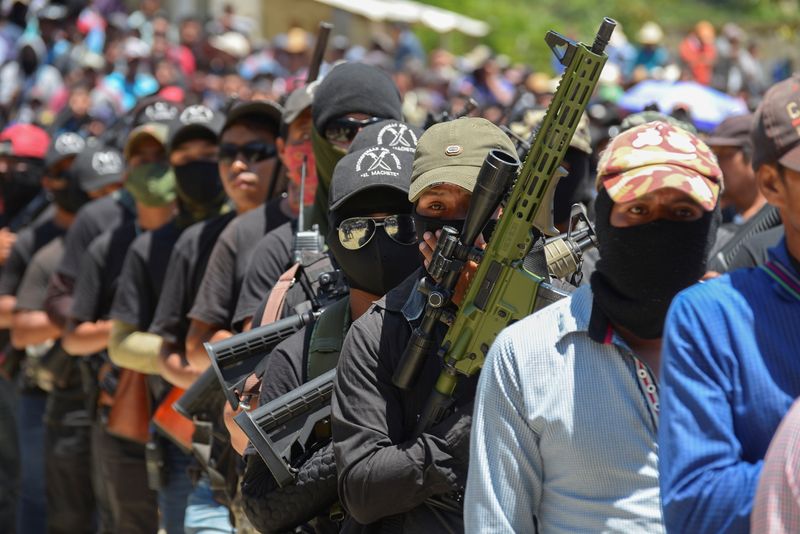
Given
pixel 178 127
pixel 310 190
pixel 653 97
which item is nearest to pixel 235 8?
pixel 653 97

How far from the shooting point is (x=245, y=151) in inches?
242

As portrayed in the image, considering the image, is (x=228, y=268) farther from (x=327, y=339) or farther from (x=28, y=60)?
(x=28, y=60)

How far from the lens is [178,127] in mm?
6910

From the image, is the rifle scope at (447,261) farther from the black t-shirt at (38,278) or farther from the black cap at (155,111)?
the black t-shirt at (38,278)

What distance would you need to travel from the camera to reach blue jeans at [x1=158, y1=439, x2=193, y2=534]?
632cm

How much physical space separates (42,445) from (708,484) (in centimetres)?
685

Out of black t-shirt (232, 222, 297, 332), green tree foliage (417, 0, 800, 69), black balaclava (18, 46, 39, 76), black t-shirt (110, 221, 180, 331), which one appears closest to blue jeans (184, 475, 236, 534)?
black t-shirt (232, 222, 297, 332)

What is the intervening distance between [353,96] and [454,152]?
1.63 meters

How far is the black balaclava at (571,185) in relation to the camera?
546cm

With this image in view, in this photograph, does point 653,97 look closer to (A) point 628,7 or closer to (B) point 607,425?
(B) point 607,425

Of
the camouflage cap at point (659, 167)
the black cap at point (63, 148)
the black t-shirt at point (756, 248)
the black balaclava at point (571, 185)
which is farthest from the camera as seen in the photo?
the black cap at point (63, 148)

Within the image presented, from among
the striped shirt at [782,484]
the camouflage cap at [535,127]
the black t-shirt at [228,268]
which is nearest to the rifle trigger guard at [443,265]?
the striped shirt at [782,484]

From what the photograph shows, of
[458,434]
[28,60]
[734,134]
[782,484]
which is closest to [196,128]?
[734,134]

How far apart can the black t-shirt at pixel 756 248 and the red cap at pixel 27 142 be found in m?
6.73
